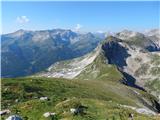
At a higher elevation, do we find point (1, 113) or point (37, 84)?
point (1, 113)

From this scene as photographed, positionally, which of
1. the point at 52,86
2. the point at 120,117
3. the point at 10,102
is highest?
the point at 120,117

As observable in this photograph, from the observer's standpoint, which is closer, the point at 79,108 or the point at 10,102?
the point at 79,108

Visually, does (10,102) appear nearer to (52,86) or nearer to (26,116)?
(26,116)

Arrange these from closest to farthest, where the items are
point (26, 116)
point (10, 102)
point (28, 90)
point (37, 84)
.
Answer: point (26, 116) < point (10, 102) < point (28, 90) < point (37, 84)

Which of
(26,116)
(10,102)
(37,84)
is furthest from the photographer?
(37,84)

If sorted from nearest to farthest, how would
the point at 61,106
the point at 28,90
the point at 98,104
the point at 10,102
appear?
1. the point at 61,106
2. the point at 98,104
3. the point at 10,102
4. the point at 28,90

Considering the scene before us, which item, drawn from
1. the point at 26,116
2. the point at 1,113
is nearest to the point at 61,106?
the point at 26,116

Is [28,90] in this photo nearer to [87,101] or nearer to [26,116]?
[87,101]

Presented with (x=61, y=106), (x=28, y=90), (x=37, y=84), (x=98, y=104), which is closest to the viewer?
(x=61, y=106)

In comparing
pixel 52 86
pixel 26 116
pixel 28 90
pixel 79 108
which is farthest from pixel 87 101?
pixel 52 86
